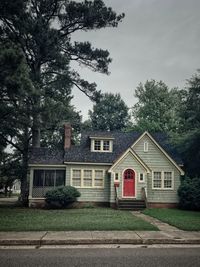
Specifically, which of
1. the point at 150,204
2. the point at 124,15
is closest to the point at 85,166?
the point at 150,204

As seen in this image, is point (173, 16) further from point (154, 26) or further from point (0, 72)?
point (0, 72)

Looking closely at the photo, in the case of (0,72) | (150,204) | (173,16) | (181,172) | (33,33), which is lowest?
(150,204)

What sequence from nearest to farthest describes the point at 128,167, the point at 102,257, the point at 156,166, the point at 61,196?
the point at 102,257 < the point at 61,196 < the point at 128,167 < the point at 156,166

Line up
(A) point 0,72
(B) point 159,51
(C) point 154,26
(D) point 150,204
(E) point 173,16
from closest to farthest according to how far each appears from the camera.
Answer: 1. (A) point 0,72
2. (E) point 173,16
3. (C) point 154,26
4. (B) point 159,51
5. (D) point 150,204

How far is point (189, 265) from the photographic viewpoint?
6.95 metres

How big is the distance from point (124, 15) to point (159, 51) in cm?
683

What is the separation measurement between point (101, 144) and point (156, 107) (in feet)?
76.2

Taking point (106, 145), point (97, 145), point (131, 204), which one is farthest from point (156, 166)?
point (97, 145)

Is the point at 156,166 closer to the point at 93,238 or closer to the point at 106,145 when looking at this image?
the point at 106,145

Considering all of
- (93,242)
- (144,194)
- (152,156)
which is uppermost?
(152,156)

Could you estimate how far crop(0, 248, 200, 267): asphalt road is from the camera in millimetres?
7027

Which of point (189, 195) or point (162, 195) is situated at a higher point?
point (189, 195)

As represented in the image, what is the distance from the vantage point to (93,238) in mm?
9812

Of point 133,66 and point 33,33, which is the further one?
point 133,66
